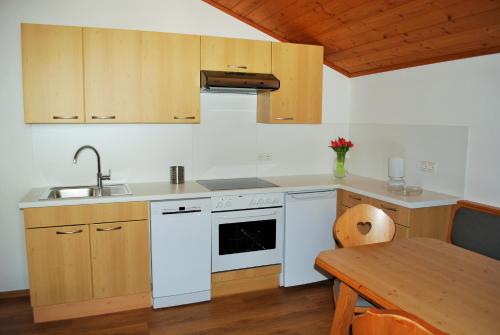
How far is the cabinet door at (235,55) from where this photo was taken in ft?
11.0

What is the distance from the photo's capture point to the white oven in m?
3.26

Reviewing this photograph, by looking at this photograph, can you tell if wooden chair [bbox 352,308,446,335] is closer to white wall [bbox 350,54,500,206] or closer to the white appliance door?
the white appliance door

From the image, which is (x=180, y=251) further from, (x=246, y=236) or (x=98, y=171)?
(x=98, y=171)

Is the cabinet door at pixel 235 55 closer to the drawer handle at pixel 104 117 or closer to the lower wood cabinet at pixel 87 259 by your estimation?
the drawer handle at pixel 104 117

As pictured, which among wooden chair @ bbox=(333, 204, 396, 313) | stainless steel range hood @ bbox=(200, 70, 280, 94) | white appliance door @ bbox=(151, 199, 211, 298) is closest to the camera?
wooden chair @ bbox=(333, 204, 396, 313)

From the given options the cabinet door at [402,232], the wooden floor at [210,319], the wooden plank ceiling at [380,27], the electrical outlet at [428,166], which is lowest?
the wooden floor at [210,319]

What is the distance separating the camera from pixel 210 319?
118 inches

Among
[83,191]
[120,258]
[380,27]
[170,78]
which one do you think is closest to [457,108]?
[380,27]

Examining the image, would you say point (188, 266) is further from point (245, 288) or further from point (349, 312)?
point (349, 312)

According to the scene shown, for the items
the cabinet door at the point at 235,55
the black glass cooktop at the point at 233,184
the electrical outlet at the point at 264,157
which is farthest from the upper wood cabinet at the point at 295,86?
the black glass cooktop at the point at 233,184

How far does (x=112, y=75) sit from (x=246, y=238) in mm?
1702

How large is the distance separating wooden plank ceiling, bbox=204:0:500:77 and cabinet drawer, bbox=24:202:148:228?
1.97m

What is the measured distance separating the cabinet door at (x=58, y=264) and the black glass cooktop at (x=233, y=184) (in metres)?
1.07

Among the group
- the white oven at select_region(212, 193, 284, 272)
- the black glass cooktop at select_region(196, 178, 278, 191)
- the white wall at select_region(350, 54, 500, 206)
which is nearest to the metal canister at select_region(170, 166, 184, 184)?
the black glass cooktop at select_region(196, 178, 278, 191)
